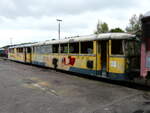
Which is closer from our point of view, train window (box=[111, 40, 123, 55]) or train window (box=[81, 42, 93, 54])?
train window (box=[111, 40, 123, 55])

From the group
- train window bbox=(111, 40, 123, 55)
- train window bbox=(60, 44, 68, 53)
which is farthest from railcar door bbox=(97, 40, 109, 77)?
train window bbox=(60, 44, 68, 53)

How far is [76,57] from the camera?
10891 millimetres

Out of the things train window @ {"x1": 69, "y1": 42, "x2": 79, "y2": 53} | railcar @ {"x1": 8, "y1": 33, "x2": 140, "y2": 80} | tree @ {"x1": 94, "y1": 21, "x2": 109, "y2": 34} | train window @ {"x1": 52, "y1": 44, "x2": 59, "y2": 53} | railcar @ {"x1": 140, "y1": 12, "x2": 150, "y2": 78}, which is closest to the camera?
railcar @ {"x1": 140, "y1": 12, "x2": 150, "y2": 78}

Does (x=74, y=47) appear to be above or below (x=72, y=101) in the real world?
above

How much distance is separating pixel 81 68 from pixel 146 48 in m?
4.85

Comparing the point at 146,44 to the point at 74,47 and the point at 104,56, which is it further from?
the point at 74,47

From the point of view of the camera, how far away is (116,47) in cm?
841

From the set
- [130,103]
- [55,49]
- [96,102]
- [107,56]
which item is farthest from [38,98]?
[55,49]

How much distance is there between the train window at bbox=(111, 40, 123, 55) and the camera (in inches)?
323

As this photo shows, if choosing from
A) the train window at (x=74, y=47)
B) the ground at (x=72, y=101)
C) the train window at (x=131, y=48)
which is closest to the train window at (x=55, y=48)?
the train window at (x=74, y=47)

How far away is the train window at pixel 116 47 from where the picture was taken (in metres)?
8.21

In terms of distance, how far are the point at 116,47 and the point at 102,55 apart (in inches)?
43.9

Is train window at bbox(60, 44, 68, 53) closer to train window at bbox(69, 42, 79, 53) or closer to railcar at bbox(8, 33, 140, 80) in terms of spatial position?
railcar at bbox(8, 33, 140, 80)

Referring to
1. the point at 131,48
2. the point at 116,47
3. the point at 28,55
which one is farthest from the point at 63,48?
the point at 28,55
